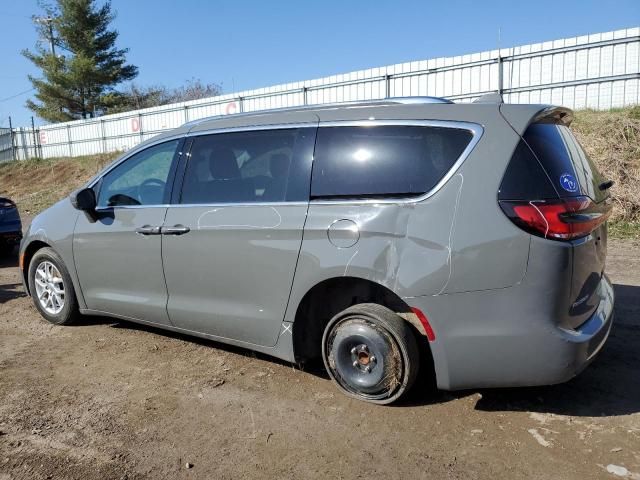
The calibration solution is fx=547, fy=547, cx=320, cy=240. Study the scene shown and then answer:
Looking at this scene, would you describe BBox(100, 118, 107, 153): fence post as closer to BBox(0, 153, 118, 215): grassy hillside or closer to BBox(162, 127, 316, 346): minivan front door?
BBox(0, 153, 118, 215): grassy hillside

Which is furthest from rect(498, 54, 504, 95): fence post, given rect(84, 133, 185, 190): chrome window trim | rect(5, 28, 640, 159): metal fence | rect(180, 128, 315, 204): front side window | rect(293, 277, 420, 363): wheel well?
rect(293, 277, 420, 363): wheel well

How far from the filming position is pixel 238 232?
373 centimetres

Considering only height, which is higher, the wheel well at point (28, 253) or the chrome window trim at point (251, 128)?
the chrome window trim at point (251, 128)

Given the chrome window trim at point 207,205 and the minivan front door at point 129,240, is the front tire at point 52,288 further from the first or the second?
the chrome window trim at point 207,205

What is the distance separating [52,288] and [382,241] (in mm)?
3585

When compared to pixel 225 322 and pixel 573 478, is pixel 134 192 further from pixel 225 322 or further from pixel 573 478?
pixel 573 478

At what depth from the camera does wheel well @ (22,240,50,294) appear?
5293mm

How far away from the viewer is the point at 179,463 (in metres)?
2.88

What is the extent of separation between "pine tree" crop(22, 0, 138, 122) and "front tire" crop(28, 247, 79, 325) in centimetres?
3740

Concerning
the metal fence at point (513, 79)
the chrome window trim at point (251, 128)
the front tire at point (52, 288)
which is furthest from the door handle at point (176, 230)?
the metal fence at point (513, 79)

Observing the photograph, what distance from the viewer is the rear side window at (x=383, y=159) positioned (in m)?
3.11

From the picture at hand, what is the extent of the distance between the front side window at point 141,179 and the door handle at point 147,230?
0.21 m

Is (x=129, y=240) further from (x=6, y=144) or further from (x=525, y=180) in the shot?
(x=6, y=144)

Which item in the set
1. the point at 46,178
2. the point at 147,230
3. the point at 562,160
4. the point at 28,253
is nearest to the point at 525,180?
the point at 562,160
